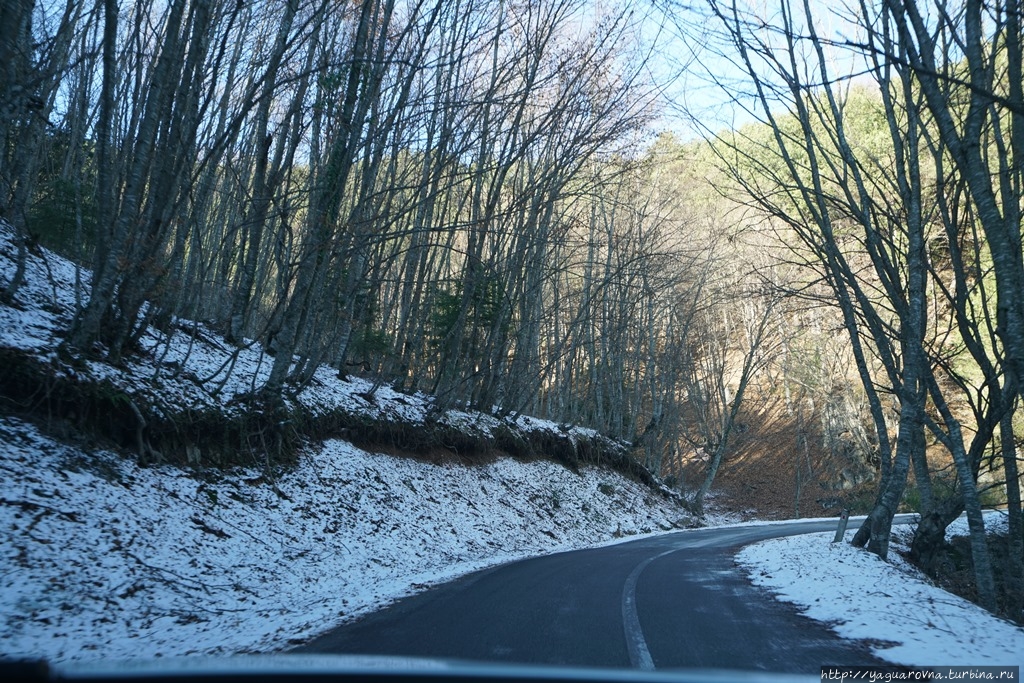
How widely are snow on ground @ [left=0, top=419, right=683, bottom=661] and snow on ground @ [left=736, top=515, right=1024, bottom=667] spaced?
15.9ft

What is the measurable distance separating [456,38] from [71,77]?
13.0 meters

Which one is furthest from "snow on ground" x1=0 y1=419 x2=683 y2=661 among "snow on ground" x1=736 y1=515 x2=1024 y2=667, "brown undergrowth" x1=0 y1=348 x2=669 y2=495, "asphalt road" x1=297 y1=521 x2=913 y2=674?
"snow on ground" x1=736 y1=515 x2=1024 y2=667

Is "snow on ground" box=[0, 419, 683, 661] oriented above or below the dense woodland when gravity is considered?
below

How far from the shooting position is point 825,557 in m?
11.4

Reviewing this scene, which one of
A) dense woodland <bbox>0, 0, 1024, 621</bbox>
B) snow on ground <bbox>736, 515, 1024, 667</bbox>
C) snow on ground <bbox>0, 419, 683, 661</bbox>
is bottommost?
snow on ground <bbox>0, 419, 683, 661</bbox>

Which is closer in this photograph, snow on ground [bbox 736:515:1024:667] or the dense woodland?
snow on ground [bbox 736:515:1024:667]

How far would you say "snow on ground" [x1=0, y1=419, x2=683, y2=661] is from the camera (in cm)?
587

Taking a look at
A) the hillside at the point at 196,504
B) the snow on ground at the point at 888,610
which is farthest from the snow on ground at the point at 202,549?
the snow on ground at the point at 888,610

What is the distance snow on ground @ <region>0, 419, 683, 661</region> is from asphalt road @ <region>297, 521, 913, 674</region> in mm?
831

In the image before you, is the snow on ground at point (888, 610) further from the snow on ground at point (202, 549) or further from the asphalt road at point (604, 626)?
the snow on ground at point (202, 549)

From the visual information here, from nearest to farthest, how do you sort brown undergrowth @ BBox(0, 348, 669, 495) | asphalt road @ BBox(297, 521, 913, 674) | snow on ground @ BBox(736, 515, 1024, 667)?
asphalt road @ BBox(297, 521, 913, 674) → snow on ground @ BBox(736, 515, 1024, 667) → brown undergrowth @ BBox(0, 348, 669, 495)

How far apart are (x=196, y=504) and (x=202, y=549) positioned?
0.96 metres

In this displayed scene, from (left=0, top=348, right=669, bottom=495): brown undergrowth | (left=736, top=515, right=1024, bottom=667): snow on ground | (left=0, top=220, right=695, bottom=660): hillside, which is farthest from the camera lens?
(left=0, top=348, right=669, bottom=495): brown undergrowth

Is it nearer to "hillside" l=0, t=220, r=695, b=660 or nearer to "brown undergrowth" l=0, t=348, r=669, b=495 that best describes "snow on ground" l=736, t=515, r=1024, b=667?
"hillside" l=0, t=220, r=695, b=660
